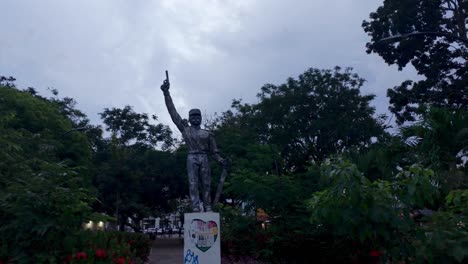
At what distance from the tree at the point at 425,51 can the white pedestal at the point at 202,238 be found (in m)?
13.2

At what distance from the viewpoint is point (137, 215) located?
145ft

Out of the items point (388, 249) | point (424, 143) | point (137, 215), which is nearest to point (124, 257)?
point (388, 249)

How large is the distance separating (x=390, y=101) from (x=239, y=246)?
1220 cm

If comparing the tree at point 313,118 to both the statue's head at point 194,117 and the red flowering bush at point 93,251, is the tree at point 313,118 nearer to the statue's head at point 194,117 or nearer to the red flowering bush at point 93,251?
the statue's head at point 194,117

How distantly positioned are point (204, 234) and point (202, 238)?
0.29 feet

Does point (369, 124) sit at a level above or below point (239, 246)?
above

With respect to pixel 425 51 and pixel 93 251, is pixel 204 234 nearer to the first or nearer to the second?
pixel 93 251

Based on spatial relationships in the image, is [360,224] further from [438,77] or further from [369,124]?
[369,124]

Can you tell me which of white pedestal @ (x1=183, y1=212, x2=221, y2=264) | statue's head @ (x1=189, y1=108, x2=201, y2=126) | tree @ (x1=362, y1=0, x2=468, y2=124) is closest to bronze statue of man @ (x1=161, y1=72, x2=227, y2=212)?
statue's head @ (x1=189, y1=108, x2=201, y2=126)

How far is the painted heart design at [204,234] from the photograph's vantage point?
35.5 feet

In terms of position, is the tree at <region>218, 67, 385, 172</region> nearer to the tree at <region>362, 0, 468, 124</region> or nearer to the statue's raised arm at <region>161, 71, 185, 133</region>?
the tree at <region>362, 0, 468, 124</region>

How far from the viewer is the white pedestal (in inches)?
424

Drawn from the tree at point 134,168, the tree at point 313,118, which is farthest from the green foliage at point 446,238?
the tree at point 134,168

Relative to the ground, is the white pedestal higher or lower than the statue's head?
lower
